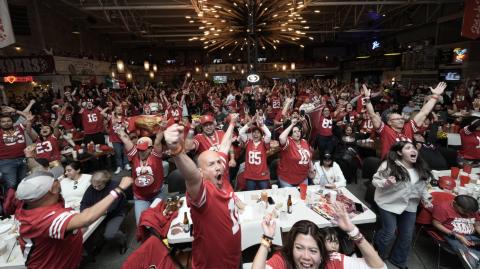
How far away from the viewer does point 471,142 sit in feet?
15.8

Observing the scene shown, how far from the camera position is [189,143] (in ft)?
14.3

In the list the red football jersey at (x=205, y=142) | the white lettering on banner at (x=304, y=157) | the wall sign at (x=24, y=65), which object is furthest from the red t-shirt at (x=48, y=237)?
the wall sign at (x=24, y=65)

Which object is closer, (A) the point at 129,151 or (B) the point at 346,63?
(A) the point at 129,151

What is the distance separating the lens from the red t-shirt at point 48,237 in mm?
1972

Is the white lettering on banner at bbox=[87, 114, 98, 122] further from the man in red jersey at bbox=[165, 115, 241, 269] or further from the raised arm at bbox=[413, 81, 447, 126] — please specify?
the raised arm at bbox=[413, 81, 447, 126]

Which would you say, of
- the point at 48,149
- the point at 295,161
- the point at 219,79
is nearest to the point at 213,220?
the point at 295,161

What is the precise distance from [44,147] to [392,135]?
22.7 ft

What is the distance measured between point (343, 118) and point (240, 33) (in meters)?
5.17

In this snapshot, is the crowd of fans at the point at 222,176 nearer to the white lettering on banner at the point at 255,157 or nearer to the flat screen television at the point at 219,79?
the white lettering on banner at the point at 255,157

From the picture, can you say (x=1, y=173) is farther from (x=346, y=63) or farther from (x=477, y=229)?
(x=346, y=63)

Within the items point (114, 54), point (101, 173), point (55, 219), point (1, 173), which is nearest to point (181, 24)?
point (114, 54)

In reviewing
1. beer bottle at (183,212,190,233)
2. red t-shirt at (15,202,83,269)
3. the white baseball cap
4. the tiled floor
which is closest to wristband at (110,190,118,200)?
red t-shirt at (15,202,83,269)

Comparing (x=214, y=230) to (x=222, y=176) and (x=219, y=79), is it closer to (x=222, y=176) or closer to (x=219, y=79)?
(x=222, y=176)

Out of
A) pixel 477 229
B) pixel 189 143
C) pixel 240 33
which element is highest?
pixel 240 33
